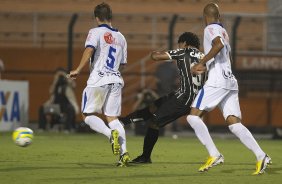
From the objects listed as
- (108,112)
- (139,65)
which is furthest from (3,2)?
(108,112)

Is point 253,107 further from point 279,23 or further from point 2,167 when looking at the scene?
point 2,167

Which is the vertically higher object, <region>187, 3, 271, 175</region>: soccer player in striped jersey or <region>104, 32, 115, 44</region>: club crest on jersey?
<region>104, 32, 115, 44</region>: club crest on jersey

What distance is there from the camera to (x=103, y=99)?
11742 mm

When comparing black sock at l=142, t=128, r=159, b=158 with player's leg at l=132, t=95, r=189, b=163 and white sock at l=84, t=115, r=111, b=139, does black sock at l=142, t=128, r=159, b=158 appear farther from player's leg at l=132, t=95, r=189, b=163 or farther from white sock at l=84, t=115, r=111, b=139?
white sock at l=84, t=115, r=111, b=139

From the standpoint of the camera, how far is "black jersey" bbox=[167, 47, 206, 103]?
1205 centimetres

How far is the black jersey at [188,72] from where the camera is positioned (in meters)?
12.1

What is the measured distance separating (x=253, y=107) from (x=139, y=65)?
3.73 meters

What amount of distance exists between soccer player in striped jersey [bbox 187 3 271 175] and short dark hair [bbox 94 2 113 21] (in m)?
1.46

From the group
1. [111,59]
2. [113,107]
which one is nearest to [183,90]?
[113,107]

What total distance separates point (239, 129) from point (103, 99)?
208 cm

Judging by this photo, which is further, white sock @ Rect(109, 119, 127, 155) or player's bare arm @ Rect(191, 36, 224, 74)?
white sock @ Rect(109, 119, 127, 155)

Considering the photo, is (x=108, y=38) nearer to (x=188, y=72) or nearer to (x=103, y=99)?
(x=103, y=99)

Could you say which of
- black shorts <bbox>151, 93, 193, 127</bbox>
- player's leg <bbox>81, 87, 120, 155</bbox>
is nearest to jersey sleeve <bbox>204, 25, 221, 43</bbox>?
black shorts <bbox>151, 93, 193, 127</bbox>

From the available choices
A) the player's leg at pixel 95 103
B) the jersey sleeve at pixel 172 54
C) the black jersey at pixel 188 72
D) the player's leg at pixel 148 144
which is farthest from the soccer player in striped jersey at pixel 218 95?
the player's leg at pixel 148 144
